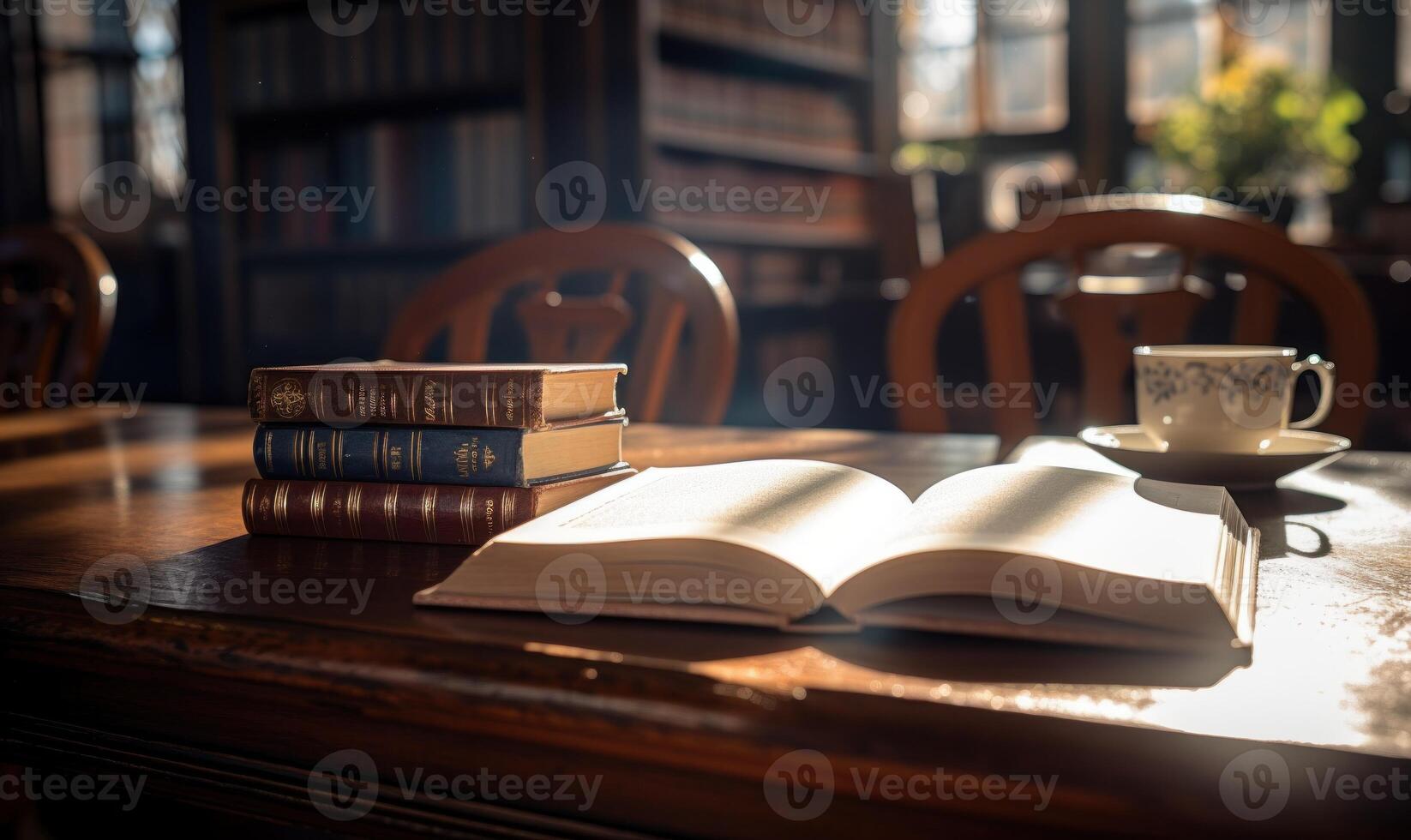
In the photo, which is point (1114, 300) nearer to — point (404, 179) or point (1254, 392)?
point (1254, 392)

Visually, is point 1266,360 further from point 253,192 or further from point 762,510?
point 253,192

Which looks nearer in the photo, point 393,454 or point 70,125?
point 393,454

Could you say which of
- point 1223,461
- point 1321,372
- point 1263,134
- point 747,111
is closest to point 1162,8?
point 1263,134

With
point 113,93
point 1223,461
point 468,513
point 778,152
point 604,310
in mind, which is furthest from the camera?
point 113,93

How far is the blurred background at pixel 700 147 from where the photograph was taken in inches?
117

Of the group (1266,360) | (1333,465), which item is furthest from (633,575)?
(1333,465)

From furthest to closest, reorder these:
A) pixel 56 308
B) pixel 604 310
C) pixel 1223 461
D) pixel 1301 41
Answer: pixel 1301 41
pixel 56 308
pixel 604 310
pixel 1223 461

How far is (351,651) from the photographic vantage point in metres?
0.45

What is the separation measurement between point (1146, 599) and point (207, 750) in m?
0.40

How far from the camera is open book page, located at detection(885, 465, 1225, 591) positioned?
0.43m

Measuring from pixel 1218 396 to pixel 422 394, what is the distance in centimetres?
52

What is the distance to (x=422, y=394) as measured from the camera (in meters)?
0.62

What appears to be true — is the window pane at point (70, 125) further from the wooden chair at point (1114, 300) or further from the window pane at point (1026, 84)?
the wooden chair at point (1114, 300)

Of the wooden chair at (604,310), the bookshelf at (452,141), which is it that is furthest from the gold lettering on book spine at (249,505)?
the bookshelf at (452,141)
